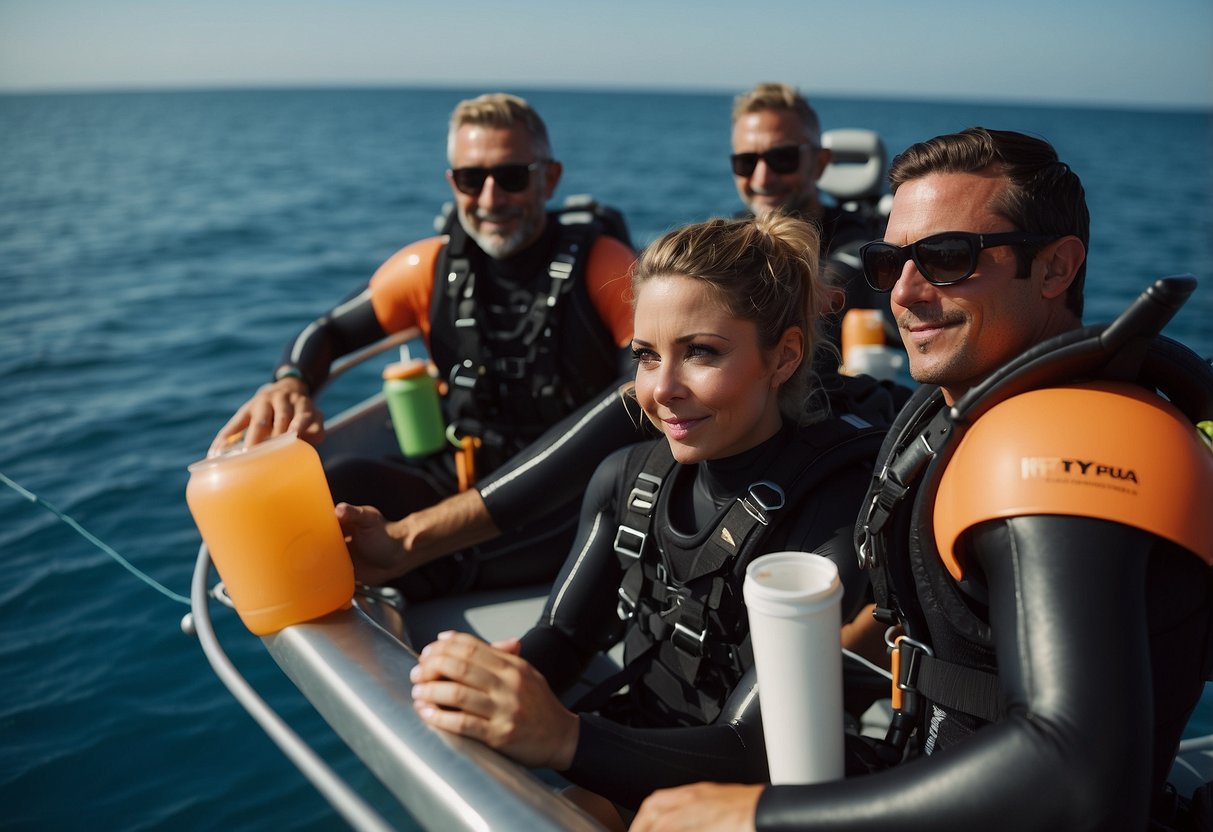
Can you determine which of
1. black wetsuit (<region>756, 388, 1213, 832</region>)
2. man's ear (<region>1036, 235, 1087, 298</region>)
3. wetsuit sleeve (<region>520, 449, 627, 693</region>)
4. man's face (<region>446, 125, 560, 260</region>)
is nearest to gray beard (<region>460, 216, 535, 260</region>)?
man's face (<region>446, 125, 560, 260</region>)

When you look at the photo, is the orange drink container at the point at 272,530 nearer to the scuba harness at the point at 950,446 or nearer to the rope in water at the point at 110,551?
the scuba harness at the point at 950,446

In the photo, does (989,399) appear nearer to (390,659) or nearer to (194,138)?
(390,659)

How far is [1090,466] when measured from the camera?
1.08 m

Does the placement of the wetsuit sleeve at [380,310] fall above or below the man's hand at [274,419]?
above

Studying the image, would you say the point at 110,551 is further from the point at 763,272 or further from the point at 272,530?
the point at 763,272

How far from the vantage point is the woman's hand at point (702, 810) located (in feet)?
3.71

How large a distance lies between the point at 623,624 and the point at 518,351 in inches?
51.3

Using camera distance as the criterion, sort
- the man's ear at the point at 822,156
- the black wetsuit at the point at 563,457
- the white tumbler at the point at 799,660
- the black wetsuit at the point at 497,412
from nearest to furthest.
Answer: the white tumbler at the point at 799,660
the black wetsuit at the point at 563,457
the black wetsuit at the point at 497,412
the man's ear at the point at 822,156

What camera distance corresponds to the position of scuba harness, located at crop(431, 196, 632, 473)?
313 cm

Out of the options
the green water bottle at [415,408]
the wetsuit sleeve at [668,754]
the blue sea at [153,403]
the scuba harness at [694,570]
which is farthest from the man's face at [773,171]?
the wetsuit sleeve at [668,754]

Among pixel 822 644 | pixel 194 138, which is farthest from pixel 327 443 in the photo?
pixel 194 138

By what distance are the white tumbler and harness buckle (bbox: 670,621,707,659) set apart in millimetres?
504

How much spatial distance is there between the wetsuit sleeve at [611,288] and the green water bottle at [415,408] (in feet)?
2.10

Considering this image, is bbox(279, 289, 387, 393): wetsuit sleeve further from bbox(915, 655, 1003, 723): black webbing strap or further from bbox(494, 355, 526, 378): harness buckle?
bbox(915, 655, 1003, 723): black webbing strap
